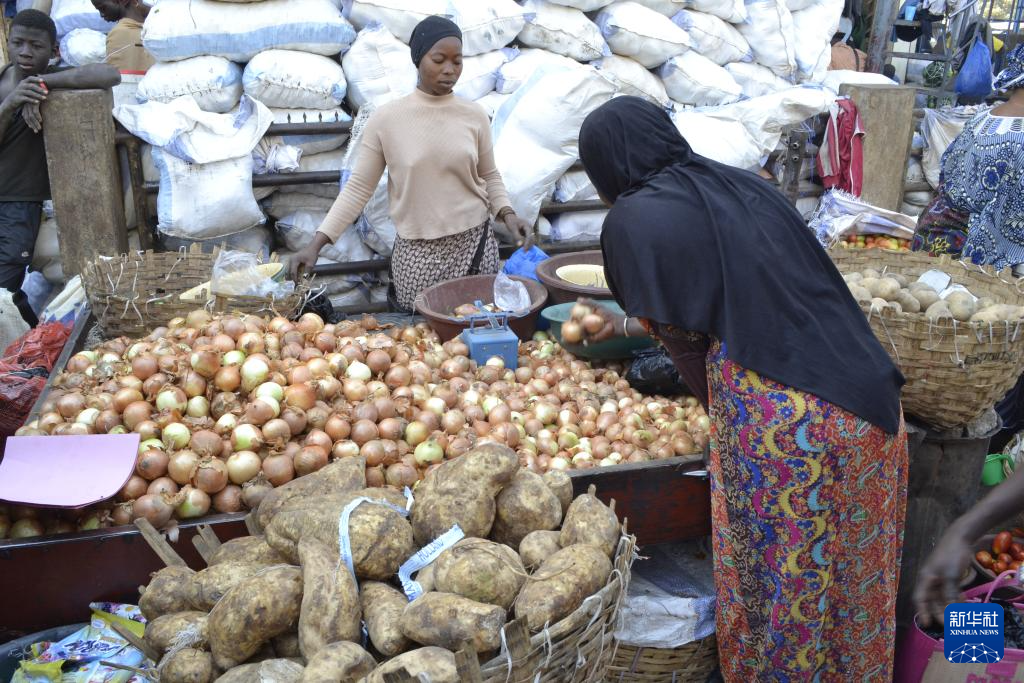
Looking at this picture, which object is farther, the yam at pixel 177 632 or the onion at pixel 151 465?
the onion at pixel 151 465

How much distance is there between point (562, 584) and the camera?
148 centimetres

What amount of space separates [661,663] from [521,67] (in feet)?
12.1

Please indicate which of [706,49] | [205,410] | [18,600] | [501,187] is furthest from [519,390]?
[706,49]

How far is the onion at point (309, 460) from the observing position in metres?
2.24

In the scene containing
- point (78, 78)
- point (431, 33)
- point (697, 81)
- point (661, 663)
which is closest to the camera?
point (661, 663)

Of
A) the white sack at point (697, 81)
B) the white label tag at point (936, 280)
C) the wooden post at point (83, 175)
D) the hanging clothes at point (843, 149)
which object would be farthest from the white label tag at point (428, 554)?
the hanging clothes at point (843, 149)

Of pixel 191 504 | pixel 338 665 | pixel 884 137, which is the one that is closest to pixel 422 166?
pixel 191 504

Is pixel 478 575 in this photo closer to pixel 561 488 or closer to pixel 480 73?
pixel 561 488

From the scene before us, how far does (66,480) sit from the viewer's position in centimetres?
197

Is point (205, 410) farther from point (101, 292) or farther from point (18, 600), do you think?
point (101, 292)

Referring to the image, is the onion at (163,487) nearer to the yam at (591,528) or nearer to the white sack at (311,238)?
the yam at (591,528)

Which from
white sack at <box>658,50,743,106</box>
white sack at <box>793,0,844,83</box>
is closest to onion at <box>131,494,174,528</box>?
white sack at <box>658,50,743,106</box>

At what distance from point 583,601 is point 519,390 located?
61.2 inches

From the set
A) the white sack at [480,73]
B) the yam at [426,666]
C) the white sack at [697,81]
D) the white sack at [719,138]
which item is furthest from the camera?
the white sack at [697,81]
